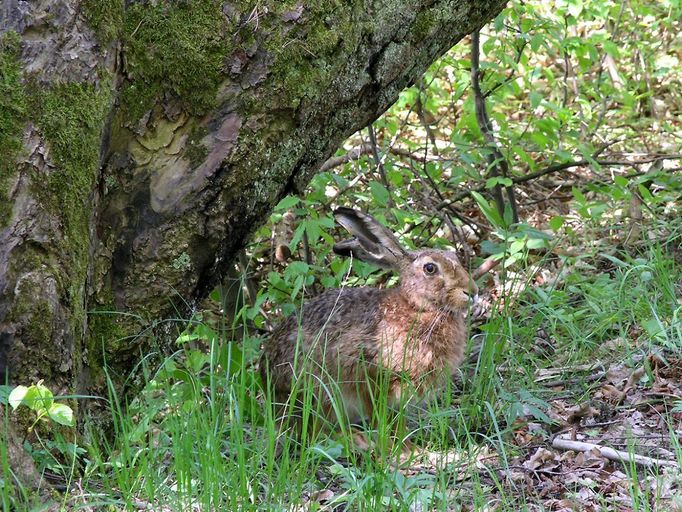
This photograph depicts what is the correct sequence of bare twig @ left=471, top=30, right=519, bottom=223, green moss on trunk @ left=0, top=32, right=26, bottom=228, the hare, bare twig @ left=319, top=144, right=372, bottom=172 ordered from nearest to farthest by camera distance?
green moss on trunk @ left=0, top=32, right=26, bottom=228
the hare
bare twig @ left=471, top=30, right=519, bottom=223
bare twig @ left=319, top=144, right=372, bottom=172

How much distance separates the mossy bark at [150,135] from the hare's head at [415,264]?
0.71m

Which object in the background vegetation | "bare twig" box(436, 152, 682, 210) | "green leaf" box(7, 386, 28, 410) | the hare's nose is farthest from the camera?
"bare twig" box(436, 152, 682, 210)

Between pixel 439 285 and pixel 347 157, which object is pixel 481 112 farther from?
pixel 439 285

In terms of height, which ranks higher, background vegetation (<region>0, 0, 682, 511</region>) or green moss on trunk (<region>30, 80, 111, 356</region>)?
green moss on trunk (<region>30, 80, 111, 356</region>)

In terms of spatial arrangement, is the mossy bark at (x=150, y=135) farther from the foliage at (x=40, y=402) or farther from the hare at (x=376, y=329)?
the hare at (x=376, y=329)

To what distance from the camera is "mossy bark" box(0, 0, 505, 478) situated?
3600 mm

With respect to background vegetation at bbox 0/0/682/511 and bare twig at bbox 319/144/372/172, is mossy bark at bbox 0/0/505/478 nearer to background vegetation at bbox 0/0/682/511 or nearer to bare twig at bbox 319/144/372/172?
background vegetation at bbox 0/0/682/511

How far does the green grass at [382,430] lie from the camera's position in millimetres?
3160

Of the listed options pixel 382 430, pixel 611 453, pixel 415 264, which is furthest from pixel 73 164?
pixel 611 453

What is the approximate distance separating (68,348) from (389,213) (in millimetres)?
3080

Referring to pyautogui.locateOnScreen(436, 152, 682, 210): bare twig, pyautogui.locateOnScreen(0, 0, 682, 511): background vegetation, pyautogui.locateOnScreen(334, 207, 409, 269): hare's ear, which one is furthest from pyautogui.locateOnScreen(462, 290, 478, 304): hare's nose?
pyautogui.locateOnScreen(436, 152, 682, 210): bare twig

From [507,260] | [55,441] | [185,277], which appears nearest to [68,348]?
[55,441]

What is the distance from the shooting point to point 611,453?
385 centimetres

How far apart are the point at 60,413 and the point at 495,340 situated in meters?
2.18
